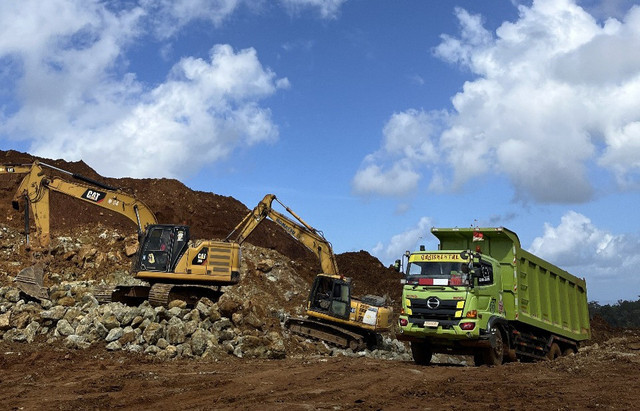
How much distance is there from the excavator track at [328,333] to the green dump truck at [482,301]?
547 centimetres

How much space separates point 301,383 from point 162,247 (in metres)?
10.5

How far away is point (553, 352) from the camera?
22.3 meters

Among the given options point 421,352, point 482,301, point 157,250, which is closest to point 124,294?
point 157,250

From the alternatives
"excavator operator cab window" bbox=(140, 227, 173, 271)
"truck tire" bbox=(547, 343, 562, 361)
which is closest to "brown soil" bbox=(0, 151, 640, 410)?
"truck tire" bbox=(547, 343, 562, 361)

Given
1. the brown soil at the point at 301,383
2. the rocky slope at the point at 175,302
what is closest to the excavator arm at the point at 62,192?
the rocky slope at the point at 175,302

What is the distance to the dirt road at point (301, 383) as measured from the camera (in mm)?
12289

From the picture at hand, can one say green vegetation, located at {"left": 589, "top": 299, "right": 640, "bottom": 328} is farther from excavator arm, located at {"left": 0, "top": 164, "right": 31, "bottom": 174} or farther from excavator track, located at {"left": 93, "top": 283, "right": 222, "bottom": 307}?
excavator arm, located at {"left": 0, "top": 164, "right": 31, "bottom": 174}

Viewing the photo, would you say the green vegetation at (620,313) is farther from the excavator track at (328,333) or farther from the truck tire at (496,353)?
the truck tire at (496,353)

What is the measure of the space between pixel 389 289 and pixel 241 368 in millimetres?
24353

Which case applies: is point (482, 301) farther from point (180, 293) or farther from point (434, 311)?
point (180, 293)

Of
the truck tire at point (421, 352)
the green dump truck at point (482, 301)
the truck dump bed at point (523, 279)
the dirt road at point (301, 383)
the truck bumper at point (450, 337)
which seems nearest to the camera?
the dirt road at point (301, 383)

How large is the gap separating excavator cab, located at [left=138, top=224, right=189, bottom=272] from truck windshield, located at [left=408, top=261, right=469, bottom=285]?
880cm

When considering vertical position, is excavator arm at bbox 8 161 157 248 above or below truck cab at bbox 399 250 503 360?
above

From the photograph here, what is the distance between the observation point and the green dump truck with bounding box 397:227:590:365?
58.2ft
